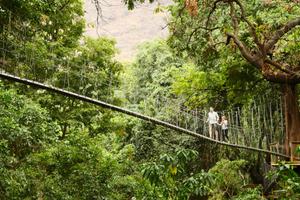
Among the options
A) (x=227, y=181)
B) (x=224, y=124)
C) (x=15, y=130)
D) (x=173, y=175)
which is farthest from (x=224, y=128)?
(x=15, y=130)

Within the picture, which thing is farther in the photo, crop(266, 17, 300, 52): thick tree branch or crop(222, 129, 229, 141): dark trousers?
crop(222, 129, 229, 141): dark trousers

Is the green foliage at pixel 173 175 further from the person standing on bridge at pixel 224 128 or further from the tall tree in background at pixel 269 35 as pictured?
the person standing on bridge at pixel 224 128

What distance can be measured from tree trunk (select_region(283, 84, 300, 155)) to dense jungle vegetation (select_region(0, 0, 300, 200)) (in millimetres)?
20

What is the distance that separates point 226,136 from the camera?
6891mm

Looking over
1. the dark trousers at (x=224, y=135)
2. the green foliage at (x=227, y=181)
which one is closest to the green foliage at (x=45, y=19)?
the dark trousers at (x=224, y=135)

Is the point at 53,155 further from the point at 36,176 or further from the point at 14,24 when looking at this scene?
the point at 14,24

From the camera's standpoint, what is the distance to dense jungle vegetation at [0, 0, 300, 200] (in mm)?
4457

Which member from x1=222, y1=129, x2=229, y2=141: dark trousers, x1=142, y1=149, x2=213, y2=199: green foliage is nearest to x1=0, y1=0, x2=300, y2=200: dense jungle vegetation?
x1=142, y1=149, x2=213, y2=199: green foliage

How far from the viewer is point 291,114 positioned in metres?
6.80

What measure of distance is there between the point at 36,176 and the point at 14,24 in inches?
67.0

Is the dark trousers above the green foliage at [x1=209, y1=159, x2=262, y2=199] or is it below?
above

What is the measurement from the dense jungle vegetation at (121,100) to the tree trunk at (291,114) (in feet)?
0.07

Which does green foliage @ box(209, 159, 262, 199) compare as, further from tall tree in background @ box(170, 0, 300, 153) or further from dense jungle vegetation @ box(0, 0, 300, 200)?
tall tree in background @ box(170, 0, 300, 153)

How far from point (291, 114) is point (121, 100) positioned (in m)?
3.43
